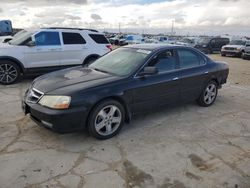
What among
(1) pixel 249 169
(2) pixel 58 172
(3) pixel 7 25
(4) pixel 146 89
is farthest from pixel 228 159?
(3) pixel 7 25

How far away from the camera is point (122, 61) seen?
5.08 metres

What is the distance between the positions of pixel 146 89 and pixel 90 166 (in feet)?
5.92

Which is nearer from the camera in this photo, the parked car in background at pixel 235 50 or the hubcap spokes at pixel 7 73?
the hubcap spokes at pixel 7 73

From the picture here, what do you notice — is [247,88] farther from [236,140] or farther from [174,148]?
[174,148]

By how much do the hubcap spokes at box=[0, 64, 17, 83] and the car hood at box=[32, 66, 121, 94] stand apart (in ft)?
12.1

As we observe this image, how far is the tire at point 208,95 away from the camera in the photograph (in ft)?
19.9

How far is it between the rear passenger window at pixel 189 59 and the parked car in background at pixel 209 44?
1963 centimetres

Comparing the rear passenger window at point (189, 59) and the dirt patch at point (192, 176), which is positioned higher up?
the rear passenger window at point (189, 59)

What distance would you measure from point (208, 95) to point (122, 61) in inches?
95.1

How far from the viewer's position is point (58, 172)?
336 cm

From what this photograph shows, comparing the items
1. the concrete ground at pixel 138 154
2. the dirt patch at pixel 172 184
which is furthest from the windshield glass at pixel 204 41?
the dirt patch at pixel 172 184

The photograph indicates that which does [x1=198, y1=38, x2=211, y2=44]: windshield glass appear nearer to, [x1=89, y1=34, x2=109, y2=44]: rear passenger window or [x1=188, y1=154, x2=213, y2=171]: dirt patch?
[x1=89, y1=34, x2=109, y2=44]: rear passenger window

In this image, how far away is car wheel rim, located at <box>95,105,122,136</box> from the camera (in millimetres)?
4204

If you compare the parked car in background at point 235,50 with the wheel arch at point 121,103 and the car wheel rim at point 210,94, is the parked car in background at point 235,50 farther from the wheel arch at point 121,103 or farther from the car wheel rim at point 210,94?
the wheel arch at point 121,103
